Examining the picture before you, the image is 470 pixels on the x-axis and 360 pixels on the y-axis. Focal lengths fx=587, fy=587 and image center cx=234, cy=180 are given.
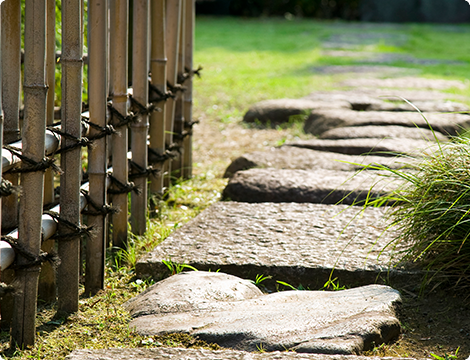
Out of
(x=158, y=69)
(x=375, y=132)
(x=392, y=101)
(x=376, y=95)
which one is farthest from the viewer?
(x=376, y=95)

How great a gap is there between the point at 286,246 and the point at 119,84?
0.91 meters

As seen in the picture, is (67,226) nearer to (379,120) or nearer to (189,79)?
(189,79)

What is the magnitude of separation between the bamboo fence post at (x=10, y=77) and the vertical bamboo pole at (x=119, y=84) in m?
0.53

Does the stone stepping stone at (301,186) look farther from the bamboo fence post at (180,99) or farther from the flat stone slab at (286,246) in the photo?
the bamboo fence post at (180,99)

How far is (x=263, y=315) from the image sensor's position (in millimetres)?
1716

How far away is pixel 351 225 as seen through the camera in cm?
247

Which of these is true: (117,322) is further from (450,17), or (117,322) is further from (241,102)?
(450,17)

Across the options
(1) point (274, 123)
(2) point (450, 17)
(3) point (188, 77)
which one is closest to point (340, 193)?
(3) point (188, 77)

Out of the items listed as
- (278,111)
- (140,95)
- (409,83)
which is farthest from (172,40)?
(409,83)

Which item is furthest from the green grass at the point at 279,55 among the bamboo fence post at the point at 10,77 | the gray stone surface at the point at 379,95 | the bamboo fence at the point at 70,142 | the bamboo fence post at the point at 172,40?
the bamboo fence post at the point at 10,77

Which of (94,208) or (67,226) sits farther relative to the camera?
(94,208)

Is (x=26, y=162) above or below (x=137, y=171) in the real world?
above

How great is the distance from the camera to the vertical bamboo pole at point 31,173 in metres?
1.56

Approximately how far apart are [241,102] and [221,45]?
5.53 m
